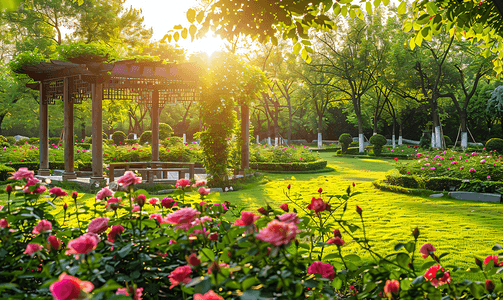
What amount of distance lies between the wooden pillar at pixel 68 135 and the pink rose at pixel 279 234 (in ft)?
36.0

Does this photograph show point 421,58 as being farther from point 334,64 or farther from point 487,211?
point 487,211

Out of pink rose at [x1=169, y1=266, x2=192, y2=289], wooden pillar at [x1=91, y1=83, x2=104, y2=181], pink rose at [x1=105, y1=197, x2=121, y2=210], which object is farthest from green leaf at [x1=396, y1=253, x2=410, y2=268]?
wooden pillar at [x1=91, y1=83, x2=104, y2=181]

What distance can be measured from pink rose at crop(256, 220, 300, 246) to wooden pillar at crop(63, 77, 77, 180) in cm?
1098

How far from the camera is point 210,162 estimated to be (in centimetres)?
1041

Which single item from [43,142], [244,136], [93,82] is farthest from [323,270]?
[43,142]

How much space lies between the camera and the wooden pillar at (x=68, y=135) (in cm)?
1095

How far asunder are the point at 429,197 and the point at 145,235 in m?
8.99

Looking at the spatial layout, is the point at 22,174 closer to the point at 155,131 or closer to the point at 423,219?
the point at 423,219

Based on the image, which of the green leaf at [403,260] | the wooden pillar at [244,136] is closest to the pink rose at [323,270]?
the green leaf at [403,260]

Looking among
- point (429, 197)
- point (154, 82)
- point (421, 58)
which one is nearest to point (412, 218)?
point (429, 197)

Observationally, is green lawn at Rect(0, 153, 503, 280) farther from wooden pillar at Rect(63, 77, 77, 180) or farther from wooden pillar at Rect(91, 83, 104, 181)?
wooden pillar at Rect(63, 77, 77, 180)

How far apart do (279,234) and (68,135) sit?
1121 cm

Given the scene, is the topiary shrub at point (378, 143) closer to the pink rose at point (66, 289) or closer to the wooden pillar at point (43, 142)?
the wooden pillar at point (43, 142)

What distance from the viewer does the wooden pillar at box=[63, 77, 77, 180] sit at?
1095 cm
